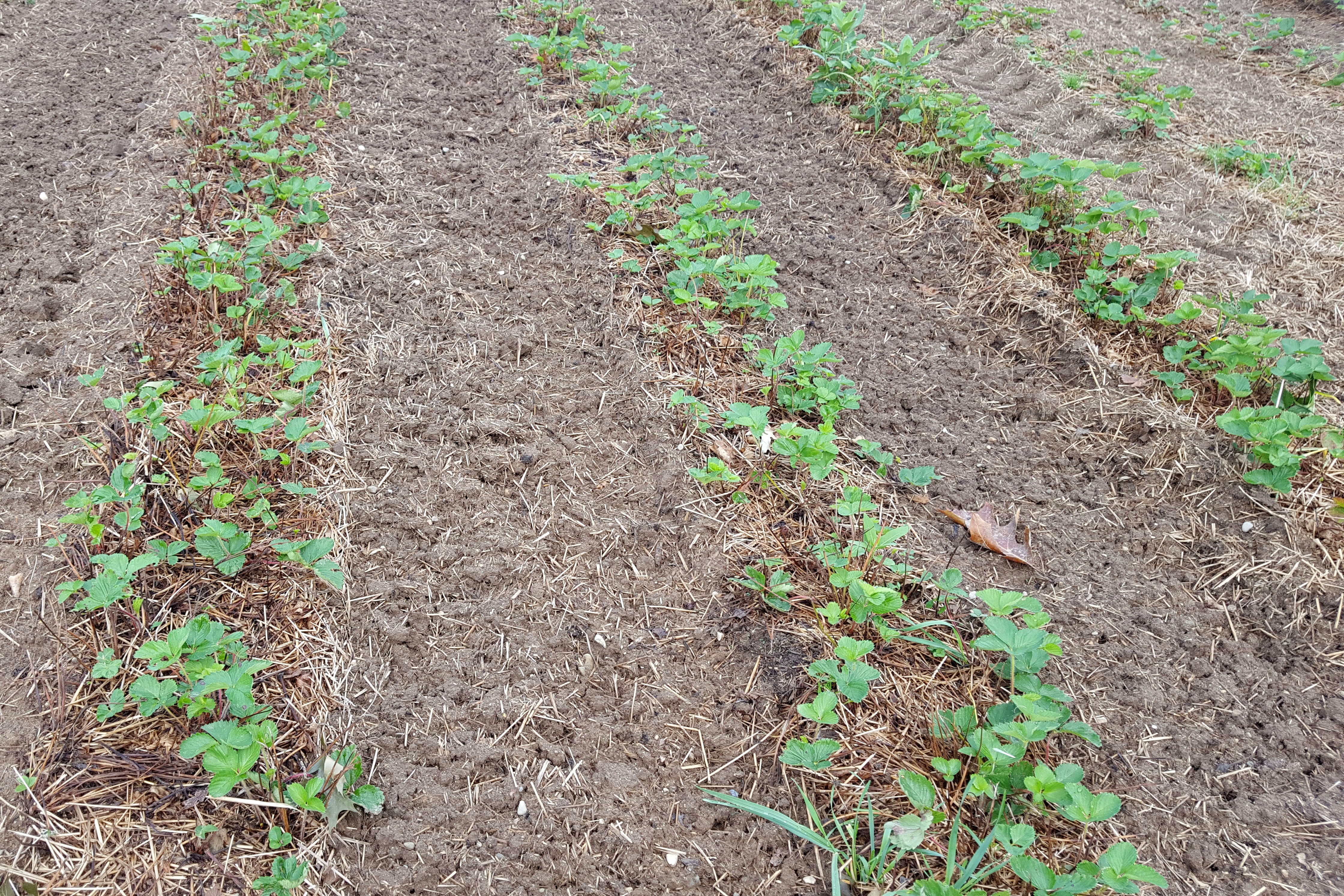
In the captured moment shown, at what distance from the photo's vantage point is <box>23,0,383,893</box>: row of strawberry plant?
5.91 ft

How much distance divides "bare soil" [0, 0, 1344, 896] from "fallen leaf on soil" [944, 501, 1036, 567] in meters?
0.05

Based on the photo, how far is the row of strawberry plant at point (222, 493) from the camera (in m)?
1.80

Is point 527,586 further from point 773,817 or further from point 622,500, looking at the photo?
point 773,817

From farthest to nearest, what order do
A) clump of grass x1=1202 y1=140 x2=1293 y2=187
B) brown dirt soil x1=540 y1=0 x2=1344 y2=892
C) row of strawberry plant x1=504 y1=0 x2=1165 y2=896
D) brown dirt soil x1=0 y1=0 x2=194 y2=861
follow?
clump of grass x1=1202 y1=140 x2=1293 y2=187, brown dirt soil x1=0 y1=0 x2=194 y2=861, brown dirt soil x1=540 y1=0 x2=1344 y2=892, row of strawberry plant x1=504 y1=0 x2=1165 y2=896

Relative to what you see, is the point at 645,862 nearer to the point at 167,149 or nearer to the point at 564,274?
the point at 564,274

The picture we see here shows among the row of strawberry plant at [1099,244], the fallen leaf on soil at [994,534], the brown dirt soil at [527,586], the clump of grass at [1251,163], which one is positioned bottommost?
the brown dirt soil at [527,586]

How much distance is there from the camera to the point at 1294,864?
70.2 inches

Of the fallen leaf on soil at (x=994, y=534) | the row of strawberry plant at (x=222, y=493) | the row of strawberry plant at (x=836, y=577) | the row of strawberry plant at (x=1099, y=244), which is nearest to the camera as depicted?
the row of strawberry plant at (x=836, y=577)

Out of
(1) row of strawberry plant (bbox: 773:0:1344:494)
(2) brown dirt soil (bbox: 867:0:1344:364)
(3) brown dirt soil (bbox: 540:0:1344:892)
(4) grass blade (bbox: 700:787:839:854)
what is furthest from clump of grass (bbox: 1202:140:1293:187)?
(4) grass blade (bbox: 700:787:839:854)

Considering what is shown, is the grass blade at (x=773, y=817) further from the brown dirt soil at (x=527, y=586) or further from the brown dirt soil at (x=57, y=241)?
the brown dirt soil at (x=57, y=241)

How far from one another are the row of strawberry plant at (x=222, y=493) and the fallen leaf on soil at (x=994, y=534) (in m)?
1.98

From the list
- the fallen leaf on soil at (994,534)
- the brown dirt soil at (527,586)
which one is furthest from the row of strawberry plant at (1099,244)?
the brown dirt soil at (527,586)

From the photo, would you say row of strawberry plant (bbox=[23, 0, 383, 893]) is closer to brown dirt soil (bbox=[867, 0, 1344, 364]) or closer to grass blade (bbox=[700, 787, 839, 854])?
grass blade (bbox=[700, 787, 839, 854])

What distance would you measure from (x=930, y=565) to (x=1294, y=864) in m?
1.11
